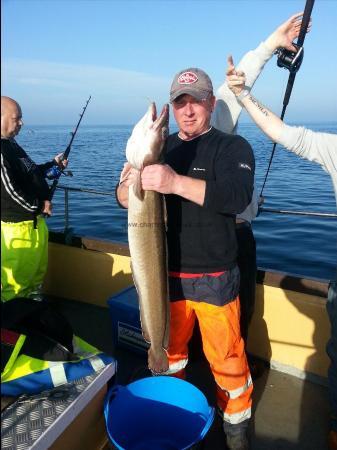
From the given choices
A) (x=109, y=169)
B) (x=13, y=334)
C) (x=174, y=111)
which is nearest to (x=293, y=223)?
(x=174, y=111)

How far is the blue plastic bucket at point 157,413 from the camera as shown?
281 cm

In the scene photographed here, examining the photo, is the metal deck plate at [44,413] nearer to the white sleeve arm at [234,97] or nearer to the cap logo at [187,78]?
the cap logo at [187,78]

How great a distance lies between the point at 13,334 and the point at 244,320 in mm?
2066

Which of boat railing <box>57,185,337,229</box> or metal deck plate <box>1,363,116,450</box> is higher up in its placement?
boat railing <box>57,185,337,229</box>

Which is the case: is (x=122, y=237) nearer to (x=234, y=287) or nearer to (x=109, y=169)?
(x=234, y=287)

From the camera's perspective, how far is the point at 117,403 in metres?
2.83

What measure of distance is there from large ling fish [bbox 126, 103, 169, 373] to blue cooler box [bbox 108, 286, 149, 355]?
131cm

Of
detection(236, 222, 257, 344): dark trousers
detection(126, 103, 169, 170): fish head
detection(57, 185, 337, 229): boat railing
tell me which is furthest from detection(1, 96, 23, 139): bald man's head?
detection(236, 222, 257, 344): dark trousers

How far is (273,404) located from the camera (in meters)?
3.58

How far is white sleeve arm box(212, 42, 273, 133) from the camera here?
11.6 ft

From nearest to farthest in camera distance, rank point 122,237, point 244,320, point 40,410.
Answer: point 40,410 → point 244,320 → point 122,237

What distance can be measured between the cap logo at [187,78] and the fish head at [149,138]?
21.2 inches

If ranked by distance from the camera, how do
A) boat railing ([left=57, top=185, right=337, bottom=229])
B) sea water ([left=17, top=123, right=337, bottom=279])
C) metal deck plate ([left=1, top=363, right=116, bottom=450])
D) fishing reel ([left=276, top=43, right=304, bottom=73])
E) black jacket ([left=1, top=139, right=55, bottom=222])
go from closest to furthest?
metal deck plate ([left=1, top=363, right=116, bottom=450]) → fishing reel ([left=276, top=43, right=304, bottom=73]) → black jacket ([left=1, top=139, right=55, bottom=222]) → boat railing ([left=57, top=185, right=337, bottom=229]) → sea water ([left=17, top=123, right=337, bottom=279])

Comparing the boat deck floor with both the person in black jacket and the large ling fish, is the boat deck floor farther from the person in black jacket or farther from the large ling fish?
the large ling fish
